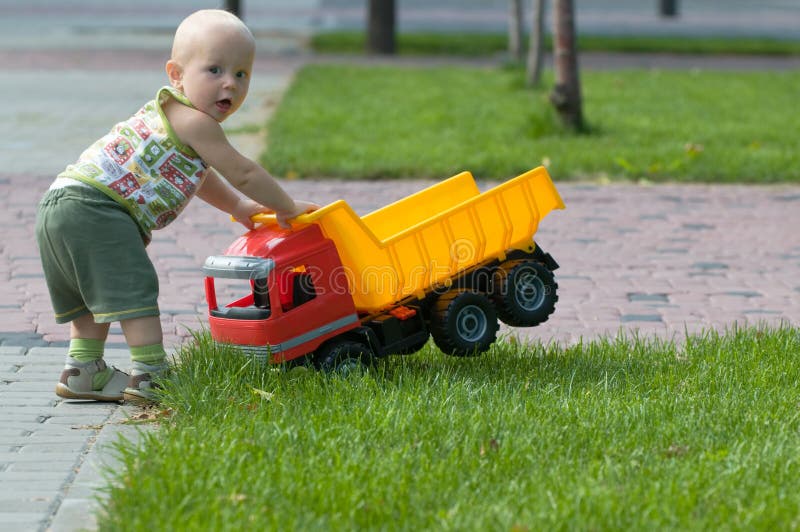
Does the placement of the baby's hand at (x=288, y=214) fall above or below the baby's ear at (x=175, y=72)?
below

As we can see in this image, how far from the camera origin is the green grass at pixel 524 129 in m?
10.0

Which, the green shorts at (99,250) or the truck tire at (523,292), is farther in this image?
the truck tire at (523,292)

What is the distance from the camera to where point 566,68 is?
37.9 ft

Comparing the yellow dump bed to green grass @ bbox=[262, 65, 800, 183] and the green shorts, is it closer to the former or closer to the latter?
the green shorts

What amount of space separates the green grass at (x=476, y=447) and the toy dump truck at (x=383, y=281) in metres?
0.14

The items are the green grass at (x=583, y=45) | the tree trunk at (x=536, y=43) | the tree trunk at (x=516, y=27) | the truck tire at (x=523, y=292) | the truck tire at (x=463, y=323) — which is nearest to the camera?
the truck tire at (x=463, y=323)

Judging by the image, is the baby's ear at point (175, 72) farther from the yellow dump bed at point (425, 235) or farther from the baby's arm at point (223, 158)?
the yellow dump bed at point (425, 235)

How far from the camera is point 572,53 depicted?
454 inches

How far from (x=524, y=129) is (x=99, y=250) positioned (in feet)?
25.2

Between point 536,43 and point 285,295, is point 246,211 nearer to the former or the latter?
point 285,295

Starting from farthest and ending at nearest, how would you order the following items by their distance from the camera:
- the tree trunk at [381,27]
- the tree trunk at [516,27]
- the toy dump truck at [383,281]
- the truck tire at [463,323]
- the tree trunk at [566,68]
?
the tree trunk at [381,27] → the tree trunk at [516,27] → the tree trunk at [566,68] → the truck tire at [463,323] → the toy dump truck at [383,281]

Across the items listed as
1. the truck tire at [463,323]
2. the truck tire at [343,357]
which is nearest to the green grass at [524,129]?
the truck tire at [463,323]

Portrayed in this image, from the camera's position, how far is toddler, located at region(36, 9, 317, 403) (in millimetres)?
4410

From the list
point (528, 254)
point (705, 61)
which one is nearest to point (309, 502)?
point (528, 254)
